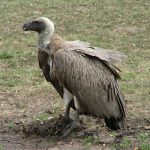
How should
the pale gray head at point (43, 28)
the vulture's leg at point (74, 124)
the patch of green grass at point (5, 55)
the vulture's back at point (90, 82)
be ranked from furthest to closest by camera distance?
the patch of green grass at point (5, 55) → the pale gray head at point (43, 28) → the vulture's leg at point (74, 124) → the vulture's back at point (90, 82)

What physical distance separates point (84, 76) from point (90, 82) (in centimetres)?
11

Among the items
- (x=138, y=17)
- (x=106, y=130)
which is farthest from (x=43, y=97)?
(x=138, y=17)

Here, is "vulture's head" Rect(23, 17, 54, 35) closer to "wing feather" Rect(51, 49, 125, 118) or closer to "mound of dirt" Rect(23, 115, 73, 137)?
"wing feather" Rect(51, 49, 125, 118)

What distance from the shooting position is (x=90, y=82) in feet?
23.6

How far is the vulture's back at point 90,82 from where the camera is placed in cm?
712

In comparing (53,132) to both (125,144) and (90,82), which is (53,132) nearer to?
(90,82)

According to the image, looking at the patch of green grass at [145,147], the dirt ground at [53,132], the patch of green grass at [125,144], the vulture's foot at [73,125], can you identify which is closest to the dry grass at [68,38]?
the dirt ground at [53,132]

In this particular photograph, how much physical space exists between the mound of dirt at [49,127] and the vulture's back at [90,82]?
0.42 metres

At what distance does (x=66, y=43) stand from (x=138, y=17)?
9.38m

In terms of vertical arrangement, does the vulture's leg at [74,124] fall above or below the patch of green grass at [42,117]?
above

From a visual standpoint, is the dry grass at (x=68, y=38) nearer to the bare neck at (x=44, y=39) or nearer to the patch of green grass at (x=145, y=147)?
the bare neck at (x=44, y=39)

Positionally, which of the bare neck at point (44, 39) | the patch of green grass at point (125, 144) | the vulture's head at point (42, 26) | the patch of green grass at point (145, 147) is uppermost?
the vulture's head at point (42, 26)

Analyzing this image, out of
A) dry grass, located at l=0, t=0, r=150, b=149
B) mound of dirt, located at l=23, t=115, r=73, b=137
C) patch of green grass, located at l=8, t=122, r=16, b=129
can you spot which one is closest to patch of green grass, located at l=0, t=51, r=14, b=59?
dry grass, located at l=0, t=0, r=150, b=149

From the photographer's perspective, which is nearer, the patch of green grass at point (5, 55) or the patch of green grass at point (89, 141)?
the patch of green grass at point (89, 141)
